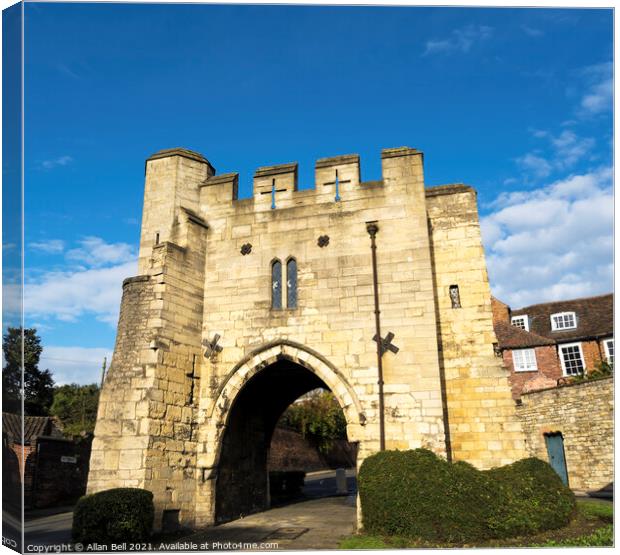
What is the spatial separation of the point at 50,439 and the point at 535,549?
1644 cm

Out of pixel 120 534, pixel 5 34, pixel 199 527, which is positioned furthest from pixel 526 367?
pixel 5 34

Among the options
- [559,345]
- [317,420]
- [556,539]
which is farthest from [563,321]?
[556,539]

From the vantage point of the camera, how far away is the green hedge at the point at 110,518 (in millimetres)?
8797

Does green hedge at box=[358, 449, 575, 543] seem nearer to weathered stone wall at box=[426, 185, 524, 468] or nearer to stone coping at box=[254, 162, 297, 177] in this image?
weathered stone wall at box=[426, 185, 524, 468]

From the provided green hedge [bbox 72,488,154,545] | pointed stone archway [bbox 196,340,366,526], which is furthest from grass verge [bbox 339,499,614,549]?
green hedge [bbox 72,488,154,545]

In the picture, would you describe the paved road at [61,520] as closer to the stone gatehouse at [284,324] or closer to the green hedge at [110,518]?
the green hedge at [110,518]

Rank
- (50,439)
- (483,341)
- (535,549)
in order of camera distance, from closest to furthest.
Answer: (535,549) → (483,341) → (50,439)

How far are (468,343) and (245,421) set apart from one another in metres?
5.61

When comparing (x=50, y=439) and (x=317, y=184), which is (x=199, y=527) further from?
(x=50, y=439)

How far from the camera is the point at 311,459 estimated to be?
35.2 meters

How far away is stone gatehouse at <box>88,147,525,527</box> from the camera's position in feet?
35.4

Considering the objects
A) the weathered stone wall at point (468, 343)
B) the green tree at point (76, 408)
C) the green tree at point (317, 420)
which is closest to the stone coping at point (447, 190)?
the weathered stone wall at point (468, 343)

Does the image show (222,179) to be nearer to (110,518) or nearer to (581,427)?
(110,518)

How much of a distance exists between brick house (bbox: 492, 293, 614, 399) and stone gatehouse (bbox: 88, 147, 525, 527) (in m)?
14.8
